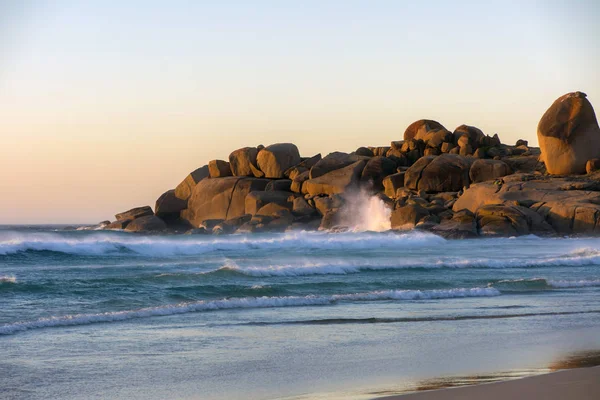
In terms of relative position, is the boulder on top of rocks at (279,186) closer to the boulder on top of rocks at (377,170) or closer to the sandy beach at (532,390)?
the boulder on top of rocks at (377,170)

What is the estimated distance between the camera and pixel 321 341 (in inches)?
415

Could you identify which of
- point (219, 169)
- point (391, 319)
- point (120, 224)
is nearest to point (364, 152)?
point (219, 169)

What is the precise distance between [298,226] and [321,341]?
42.2 metres

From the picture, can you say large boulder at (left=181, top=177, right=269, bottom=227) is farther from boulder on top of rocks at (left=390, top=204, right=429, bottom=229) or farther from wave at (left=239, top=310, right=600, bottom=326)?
wave at (left=239, top=310, right=600, bottom=326)

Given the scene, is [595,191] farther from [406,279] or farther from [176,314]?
[176,314]

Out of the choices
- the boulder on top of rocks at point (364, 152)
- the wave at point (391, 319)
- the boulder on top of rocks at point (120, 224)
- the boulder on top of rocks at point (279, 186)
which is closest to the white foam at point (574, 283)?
the wave at point (391, 319)

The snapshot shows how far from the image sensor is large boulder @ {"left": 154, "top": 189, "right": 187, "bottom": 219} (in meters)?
62.8

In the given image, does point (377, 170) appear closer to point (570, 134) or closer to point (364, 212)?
point (364, 212)

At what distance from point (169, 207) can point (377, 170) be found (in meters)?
17.3

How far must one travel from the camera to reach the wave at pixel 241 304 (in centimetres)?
1188

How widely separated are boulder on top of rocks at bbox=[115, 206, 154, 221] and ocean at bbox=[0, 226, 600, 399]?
38338mm

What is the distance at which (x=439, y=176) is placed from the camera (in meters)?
51.4

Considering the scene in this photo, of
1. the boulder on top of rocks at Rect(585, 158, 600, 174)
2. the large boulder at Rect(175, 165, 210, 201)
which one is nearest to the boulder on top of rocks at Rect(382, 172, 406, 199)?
the boulder on top of rocks at Rect(585, 158, 600, 174)

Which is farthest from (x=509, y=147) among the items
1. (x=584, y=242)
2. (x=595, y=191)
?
(x=584, y=242)
